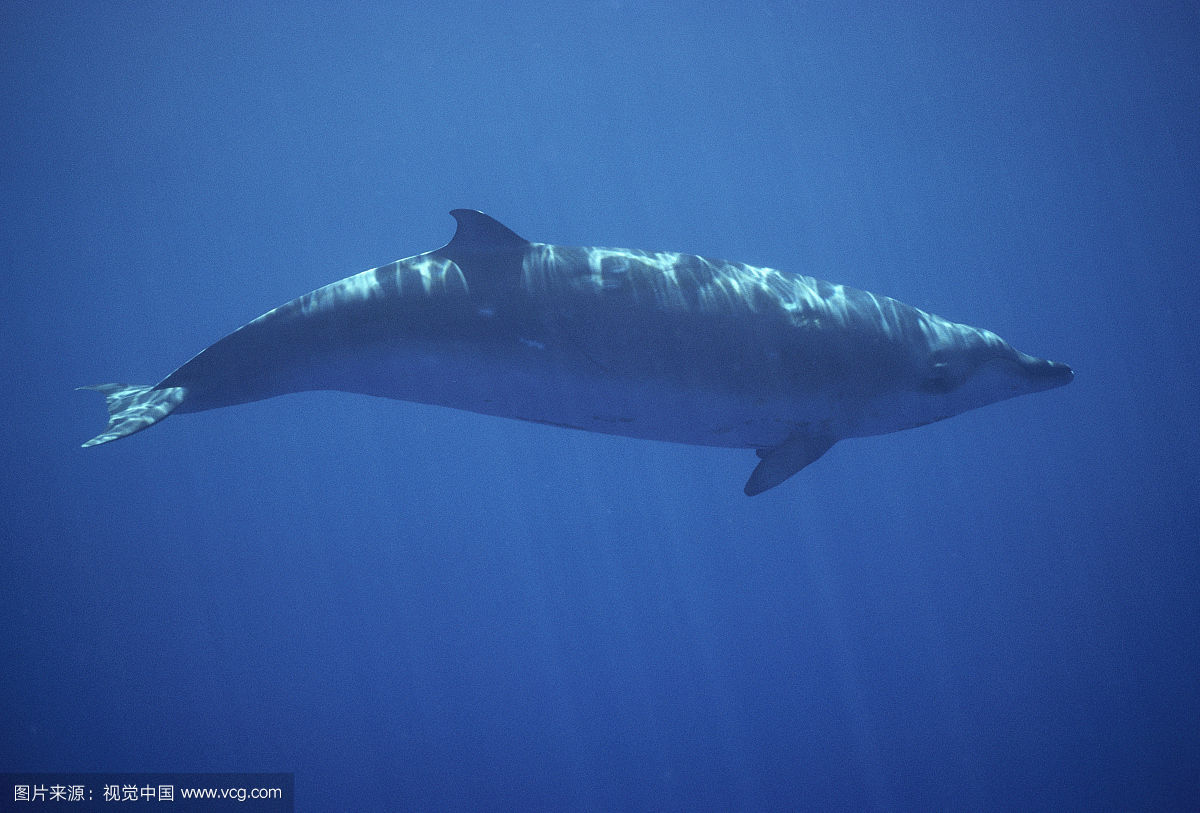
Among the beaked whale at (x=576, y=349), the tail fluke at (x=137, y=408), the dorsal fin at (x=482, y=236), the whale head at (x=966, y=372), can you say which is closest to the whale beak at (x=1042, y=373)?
the whale head at (x=966, y=372)

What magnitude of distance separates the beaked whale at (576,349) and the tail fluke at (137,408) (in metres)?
0.02

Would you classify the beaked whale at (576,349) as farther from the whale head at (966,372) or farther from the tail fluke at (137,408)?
the whale head at (966,372)

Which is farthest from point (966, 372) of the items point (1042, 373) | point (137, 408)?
point (137, 408)

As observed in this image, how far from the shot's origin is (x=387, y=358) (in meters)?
4.65

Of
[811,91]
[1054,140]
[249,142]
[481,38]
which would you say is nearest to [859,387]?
[481,38]

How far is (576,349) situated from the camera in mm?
4645

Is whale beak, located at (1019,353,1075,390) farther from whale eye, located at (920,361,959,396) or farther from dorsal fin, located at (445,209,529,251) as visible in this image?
dorsal fin, located at (445,209,529,251)

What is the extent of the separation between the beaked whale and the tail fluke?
2cm

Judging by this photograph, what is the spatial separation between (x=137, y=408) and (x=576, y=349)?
3445mm

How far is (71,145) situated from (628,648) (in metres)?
30.5

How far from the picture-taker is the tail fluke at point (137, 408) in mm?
4504

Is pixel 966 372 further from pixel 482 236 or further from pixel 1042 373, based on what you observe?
pixel 482 236

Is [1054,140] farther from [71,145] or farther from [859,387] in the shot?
[71,145]

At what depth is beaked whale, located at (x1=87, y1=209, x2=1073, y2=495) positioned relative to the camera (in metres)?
4.62
